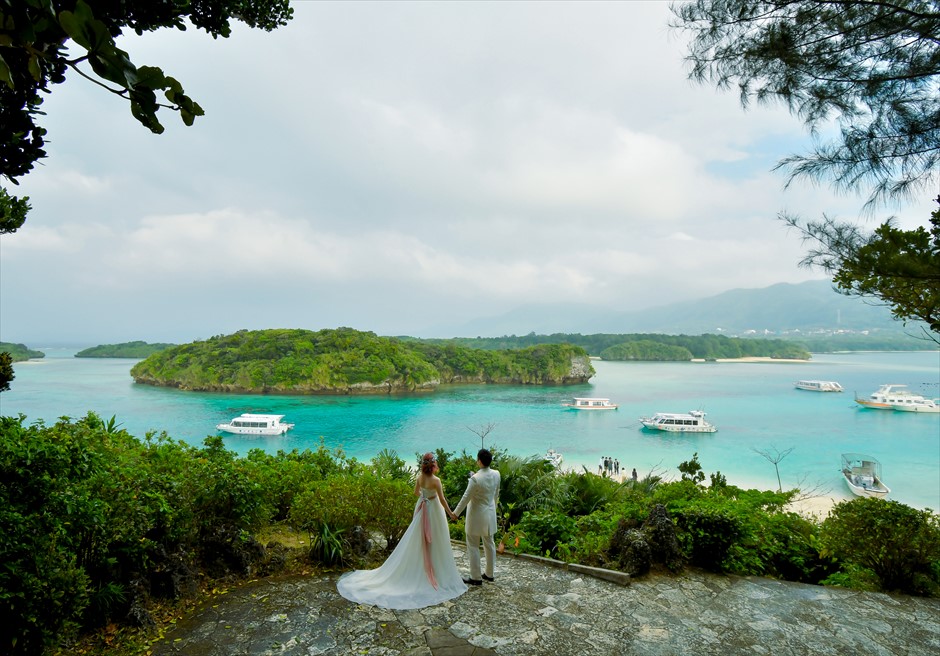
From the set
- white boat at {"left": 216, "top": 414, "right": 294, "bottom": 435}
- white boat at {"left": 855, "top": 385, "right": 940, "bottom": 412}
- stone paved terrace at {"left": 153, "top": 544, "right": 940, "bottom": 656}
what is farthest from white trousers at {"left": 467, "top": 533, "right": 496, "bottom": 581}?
white boat at {"left": 855, "top": 385, "right": 940, "bottom": 412}

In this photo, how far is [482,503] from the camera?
4324 mm

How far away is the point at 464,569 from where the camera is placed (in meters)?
4.91

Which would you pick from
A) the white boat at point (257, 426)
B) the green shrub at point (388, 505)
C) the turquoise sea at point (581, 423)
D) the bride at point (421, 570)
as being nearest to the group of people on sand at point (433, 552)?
the bride at point (421, 570)

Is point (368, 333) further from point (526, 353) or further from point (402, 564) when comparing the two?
point (402, 564)

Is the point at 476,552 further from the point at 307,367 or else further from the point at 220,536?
the point at 307,367

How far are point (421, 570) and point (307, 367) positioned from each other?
49891mm

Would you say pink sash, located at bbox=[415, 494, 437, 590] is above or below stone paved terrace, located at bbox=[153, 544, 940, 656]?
above

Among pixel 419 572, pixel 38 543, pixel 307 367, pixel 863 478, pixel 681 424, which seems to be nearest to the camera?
pixel 38 543

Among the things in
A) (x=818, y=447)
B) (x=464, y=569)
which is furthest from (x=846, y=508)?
(x=818, y=447)

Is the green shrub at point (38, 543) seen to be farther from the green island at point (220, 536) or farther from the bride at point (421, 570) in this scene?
the bride at point (421, 570)

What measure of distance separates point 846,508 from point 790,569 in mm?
1125

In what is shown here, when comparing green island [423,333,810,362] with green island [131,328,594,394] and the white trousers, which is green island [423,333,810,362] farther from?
the white trousers

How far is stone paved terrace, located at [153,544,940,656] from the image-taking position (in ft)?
10.8

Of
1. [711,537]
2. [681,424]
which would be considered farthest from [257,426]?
[711,537]
